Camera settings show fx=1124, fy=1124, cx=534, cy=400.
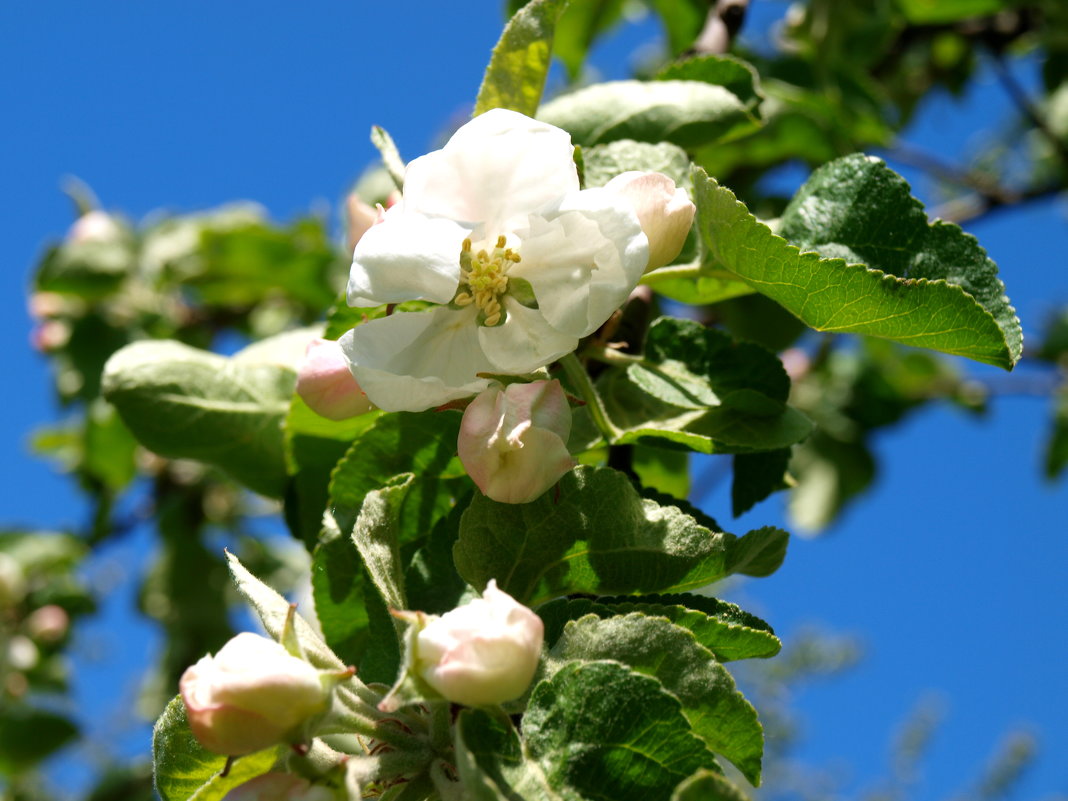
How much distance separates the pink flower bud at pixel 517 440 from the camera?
2.10 ft

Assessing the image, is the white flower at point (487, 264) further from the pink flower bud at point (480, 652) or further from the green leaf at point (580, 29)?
the green leaf at point (580, 29)

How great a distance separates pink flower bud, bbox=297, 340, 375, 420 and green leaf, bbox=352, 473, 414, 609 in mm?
79

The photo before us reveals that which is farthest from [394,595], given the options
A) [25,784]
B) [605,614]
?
[25,784]

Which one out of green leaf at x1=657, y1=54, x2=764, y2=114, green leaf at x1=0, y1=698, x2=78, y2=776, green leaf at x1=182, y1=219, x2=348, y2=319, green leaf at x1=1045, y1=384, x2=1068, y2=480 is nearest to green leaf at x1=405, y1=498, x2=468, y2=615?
green leaf at x1=657, y1=54, x2=764, y2=114

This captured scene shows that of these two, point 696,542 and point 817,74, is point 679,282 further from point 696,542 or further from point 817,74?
point 817,74

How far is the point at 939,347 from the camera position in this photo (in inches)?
27.1

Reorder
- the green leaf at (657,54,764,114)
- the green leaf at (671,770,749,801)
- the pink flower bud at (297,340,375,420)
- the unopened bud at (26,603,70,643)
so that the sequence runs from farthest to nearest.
Result: the unopened bud at (26,603,70,643) → the green leaf at (657,54,764,114) → the pink flower bud at (297,340,375,420) → the green leaf at (671,770,749,801)

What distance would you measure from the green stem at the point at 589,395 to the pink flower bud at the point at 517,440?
0.09 m

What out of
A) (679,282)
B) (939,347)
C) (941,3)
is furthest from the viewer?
(941,3)

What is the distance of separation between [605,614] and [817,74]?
125cm

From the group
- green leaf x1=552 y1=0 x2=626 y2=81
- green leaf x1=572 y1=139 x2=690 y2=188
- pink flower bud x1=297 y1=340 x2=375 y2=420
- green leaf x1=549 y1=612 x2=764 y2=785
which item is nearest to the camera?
green leaf x1=549 y1=612 x2=764 y2=785

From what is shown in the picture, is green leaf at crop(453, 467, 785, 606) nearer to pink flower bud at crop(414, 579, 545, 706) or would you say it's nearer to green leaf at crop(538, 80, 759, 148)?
pink flower bud at crop(414, 579, 545, 706)

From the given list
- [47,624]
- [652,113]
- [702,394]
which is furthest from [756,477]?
[47,624]

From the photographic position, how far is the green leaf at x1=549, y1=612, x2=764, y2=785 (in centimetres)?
62
